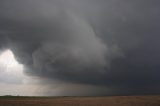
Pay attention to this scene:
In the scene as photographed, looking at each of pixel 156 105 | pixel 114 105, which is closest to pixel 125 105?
pixel 114 105

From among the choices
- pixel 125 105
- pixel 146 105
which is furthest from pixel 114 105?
pixel 146 105

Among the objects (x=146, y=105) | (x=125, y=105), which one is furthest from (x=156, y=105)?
(x=125, y=105)

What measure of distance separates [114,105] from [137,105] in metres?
8.24

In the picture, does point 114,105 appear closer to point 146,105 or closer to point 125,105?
point 125,105

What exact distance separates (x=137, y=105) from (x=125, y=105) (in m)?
4.29

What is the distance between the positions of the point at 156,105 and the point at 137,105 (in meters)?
6.50

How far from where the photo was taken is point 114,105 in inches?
3061

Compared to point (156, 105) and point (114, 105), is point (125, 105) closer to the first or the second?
point (114, 105)

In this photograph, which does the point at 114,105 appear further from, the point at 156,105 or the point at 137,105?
the point at 156,105

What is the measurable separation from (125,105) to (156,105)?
1072cm

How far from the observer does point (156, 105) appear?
75.0 metres

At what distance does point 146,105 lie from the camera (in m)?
→ 76.7

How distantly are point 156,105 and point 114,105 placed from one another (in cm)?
1466

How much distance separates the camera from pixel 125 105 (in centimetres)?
7725
